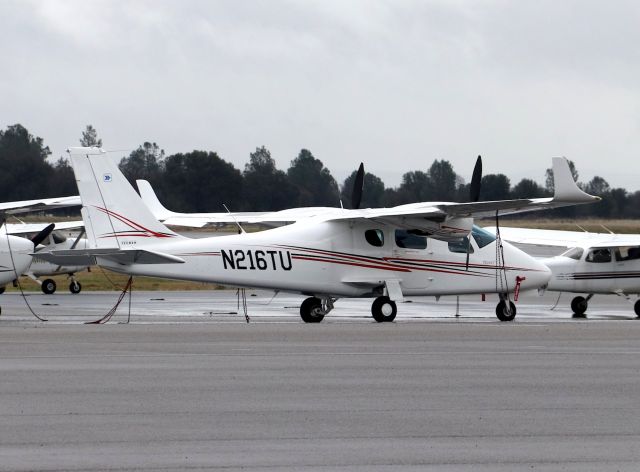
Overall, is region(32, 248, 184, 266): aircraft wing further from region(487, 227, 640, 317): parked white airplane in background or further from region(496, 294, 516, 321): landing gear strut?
region(487, 227, 640, 317): parked white airplane in background

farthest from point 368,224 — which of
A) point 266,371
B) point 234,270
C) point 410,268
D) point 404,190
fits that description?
point 404,190

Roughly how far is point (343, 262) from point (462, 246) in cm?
241

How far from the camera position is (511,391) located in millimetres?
13031

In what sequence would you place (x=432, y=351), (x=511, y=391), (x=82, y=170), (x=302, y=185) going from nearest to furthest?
(x=511, y=391), (x=432, y=351), (x=82, y=170), (x=302, y=185)

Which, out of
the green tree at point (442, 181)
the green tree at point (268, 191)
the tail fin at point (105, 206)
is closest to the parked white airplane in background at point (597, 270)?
the tail fin at point (105, 206)

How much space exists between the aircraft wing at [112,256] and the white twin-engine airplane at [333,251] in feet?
0.06

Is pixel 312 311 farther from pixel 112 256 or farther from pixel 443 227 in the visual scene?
pixel 112 256

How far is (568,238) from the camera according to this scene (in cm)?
3119

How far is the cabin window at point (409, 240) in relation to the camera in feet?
79.4

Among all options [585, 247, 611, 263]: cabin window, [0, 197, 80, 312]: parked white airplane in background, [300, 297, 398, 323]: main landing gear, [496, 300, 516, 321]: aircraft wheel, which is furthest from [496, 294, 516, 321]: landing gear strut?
[0, 197, 80, 312]: parked white airplane in background

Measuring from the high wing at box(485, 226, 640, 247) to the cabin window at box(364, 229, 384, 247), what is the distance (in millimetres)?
4895

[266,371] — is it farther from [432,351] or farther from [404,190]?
[404,190]

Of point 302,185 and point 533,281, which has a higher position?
point 302,185

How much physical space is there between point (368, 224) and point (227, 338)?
19.3 feet
